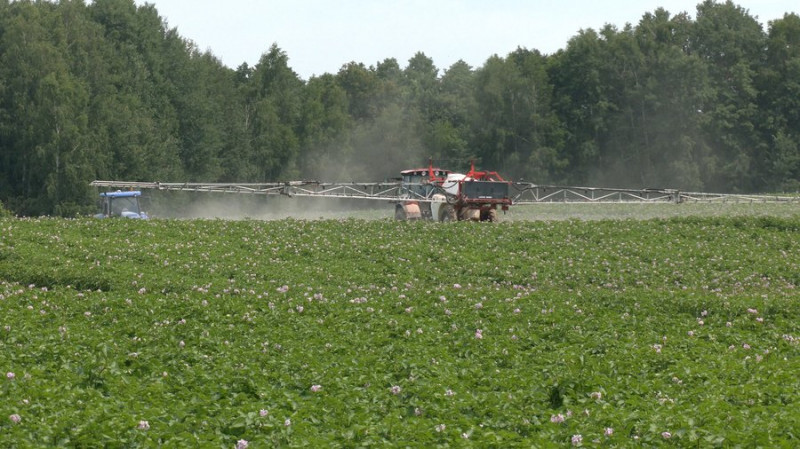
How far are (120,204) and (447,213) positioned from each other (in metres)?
17.9

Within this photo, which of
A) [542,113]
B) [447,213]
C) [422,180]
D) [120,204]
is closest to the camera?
[447,213]

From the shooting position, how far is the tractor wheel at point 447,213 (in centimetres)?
4094

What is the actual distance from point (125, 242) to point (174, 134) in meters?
53.7

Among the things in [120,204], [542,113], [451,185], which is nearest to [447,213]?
[451,185]

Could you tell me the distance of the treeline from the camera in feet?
270

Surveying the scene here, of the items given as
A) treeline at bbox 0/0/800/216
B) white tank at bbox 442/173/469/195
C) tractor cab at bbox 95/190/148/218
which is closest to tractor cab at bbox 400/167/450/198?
white tank at bbox 442/173/469/195

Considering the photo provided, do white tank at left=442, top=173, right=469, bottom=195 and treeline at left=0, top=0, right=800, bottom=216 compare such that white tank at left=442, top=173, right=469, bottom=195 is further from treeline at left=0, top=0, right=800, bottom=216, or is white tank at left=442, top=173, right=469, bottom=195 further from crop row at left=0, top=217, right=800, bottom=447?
treeline at left=0, top=0, right=800, bottom=216

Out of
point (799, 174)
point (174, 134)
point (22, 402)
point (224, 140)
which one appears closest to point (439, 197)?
point (22, 402)

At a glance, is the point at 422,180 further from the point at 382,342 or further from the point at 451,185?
the point at 382,342

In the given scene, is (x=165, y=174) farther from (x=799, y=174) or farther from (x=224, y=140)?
(x=799, y=174)

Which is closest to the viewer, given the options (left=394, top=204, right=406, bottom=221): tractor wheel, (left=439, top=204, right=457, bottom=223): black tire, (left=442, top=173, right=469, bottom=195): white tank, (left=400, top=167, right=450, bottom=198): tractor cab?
(left=439, top=204, right=457, bottom=223): black tire

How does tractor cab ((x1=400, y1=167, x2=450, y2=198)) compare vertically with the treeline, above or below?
below

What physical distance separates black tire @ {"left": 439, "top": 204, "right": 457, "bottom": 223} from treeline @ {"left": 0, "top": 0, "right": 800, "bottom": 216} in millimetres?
38838

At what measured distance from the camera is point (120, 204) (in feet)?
163
